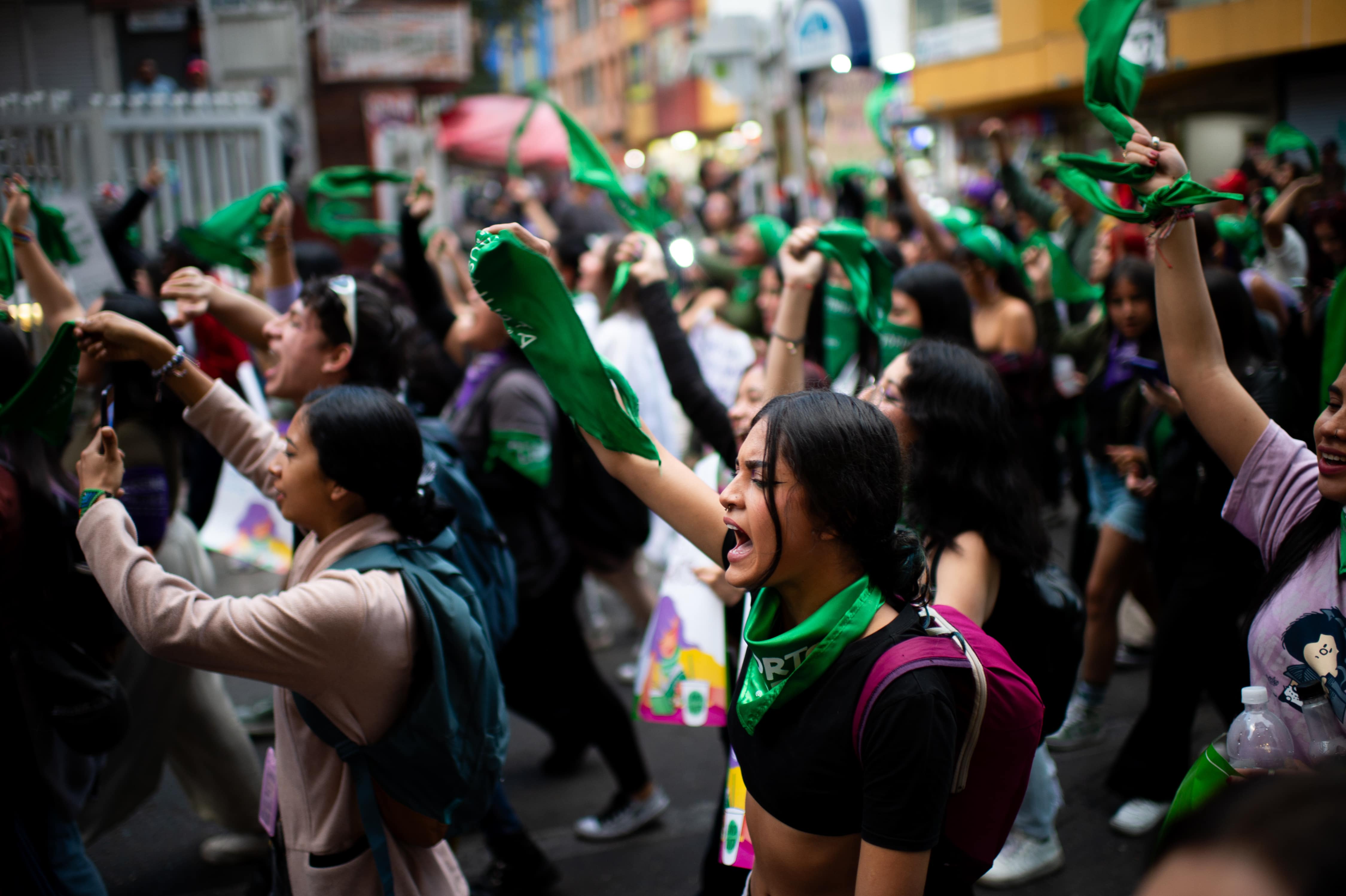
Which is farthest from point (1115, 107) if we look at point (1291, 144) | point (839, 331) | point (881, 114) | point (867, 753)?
point (881, 114)

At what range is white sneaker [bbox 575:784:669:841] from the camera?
3764mm

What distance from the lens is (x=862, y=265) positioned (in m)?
3.21

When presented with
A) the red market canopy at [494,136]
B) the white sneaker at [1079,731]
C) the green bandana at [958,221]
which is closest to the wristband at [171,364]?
the white sneaker at [1079,731]

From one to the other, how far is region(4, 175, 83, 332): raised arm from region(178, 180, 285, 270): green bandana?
1.91ft

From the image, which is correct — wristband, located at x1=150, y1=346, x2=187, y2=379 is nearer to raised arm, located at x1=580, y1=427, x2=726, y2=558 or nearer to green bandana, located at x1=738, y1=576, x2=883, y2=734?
raised arm, located at x1=580, y1=427, x2=726, y2=558

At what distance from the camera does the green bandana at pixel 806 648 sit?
65.0 inches

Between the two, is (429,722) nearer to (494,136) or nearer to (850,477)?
(850,477)

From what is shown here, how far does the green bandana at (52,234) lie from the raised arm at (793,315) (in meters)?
2.64

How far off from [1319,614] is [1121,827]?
80.4 inches

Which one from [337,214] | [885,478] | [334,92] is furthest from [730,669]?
[334,92]

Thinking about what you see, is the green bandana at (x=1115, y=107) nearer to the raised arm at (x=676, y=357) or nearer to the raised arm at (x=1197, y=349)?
the raised arm at (x=1197, y=349)

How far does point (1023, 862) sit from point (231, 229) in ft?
11.7

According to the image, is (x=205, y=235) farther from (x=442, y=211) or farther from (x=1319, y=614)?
(x=442, y=211)

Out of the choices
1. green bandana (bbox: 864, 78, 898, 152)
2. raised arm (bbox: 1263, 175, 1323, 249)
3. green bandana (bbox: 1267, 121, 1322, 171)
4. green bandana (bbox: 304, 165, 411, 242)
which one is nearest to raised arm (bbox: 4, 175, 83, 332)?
green bandana (bbox: 304, 165, 411, 242)
